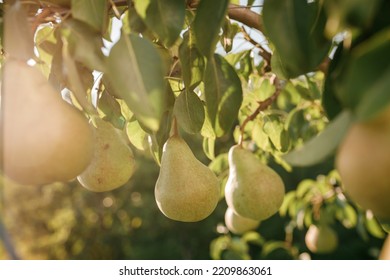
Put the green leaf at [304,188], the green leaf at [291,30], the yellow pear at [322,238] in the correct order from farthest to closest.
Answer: the yellow pear at [322,238] → the green leaf at [304,188] → the green leaf at [291,30]

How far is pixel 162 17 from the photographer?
0.50 m

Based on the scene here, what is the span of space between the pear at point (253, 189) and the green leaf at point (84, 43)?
53 cm

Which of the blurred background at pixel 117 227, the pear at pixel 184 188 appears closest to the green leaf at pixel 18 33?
the pear at pixel 184 188

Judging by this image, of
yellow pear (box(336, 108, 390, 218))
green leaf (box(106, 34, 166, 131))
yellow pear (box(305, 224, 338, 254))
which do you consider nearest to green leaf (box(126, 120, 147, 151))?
green leaf (box(106, 34, 166, 131))

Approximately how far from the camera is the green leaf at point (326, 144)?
13.7 inches

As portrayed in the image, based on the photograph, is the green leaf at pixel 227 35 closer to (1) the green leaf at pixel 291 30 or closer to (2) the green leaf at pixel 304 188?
(1) the green leaf at pixel 291 30

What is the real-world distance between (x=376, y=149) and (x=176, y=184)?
0.49 m

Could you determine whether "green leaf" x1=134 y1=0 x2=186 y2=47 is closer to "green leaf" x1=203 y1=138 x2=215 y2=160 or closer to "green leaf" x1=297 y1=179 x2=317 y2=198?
"green leaf" x1=203 y1=138 x2=215 y2=160

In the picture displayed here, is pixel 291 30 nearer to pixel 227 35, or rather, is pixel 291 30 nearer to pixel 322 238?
pixel 227 35

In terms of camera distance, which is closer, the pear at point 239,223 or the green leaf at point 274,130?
the green leaf at point 274,130

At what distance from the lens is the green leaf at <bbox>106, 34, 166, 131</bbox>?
40 cm

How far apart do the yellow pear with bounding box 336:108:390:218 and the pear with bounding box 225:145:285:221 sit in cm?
58
